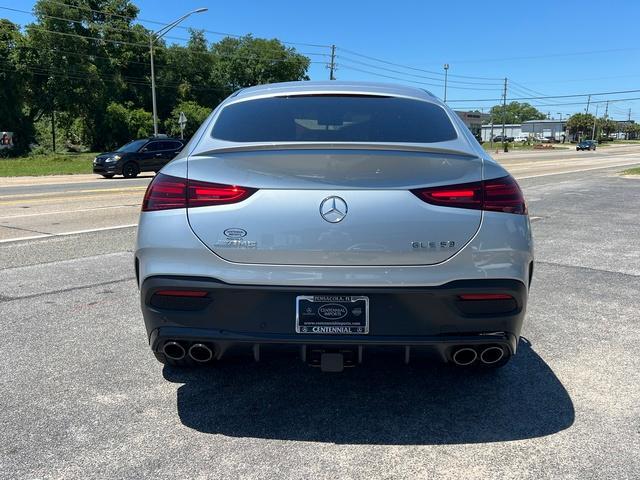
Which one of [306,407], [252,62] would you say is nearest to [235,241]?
[306,407]

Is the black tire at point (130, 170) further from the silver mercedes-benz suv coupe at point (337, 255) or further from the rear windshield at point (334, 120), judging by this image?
the silver mercedes-benz suv coupe at point (337, 255)

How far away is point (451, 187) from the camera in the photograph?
110 inches

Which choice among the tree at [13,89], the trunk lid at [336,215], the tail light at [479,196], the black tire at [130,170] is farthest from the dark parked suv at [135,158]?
the tree at [13,89]

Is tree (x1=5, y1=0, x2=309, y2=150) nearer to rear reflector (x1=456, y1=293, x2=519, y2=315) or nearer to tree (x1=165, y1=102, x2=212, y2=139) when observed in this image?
tree (x1=165, y1=102, x2=212, y2=139)

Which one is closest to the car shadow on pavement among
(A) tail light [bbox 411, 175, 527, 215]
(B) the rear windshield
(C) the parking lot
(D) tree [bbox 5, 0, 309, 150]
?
(C) the parking lot

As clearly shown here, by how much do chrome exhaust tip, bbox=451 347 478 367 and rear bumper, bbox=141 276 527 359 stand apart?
7cm

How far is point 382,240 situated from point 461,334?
1.98 feet

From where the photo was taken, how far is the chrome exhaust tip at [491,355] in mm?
2901

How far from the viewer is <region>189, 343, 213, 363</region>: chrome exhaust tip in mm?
2892

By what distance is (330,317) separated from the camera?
2.78m

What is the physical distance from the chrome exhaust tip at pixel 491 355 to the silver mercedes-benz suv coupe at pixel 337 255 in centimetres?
1

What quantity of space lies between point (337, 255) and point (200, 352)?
2.85 feet

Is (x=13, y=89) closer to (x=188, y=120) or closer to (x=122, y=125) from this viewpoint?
(x=122, y=125)

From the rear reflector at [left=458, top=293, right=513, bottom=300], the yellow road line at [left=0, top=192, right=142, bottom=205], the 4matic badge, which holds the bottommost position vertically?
the yellow road line at [left=0, top=192, right=142, bottom=205]
